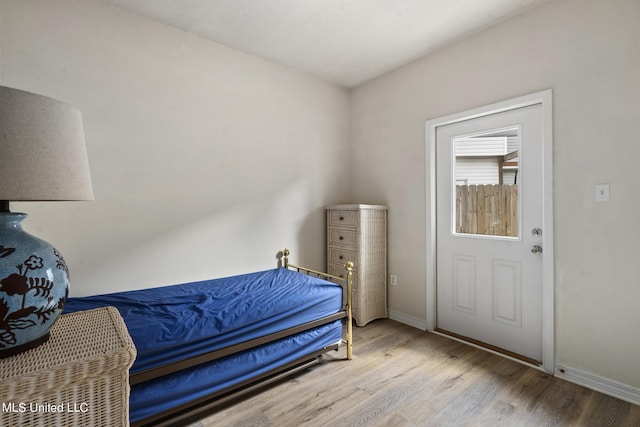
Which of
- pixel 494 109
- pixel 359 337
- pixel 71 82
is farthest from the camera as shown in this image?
pixel 359 337

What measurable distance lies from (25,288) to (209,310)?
1.08m

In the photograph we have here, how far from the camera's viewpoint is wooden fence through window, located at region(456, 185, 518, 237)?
7.98ft

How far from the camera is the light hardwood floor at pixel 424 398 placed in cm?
169

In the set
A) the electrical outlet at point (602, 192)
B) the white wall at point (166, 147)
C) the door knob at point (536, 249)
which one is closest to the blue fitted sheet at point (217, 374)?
the white wall at point (166, 147)

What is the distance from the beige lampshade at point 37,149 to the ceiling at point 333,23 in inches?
69.4

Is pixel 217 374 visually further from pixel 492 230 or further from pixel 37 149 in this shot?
pixel 492 230

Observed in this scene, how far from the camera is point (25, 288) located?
0.83 m

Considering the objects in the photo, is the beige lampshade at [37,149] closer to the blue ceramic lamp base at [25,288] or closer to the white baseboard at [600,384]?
the blue ceramic lamp base at [25,288]

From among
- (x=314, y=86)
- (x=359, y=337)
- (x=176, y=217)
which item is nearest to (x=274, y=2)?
(x=314, y=86)

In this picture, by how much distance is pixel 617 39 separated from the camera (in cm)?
189

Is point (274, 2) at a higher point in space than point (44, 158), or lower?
higher

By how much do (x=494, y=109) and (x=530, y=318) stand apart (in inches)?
64.5

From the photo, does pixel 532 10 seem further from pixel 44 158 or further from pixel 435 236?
pixel 44 158

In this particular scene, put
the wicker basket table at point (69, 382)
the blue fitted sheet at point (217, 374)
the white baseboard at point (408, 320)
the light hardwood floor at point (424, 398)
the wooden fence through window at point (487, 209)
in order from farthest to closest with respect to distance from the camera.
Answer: the white baseboard at point (408, 320) → the wooden fence through window at point (487, 209) → the light hardwood floor at point (424, 398) → the blue fitted sheet at point (217, 374) → the wicker basket table at point (69, 382)
